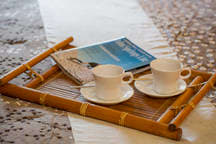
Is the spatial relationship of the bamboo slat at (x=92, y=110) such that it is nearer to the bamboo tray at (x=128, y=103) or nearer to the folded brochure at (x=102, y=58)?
the bamboo tray at (x=128, y=103)

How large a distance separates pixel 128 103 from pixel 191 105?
0.16 m

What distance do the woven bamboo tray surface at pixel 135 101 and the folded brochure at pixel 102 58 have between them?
5 centimetres

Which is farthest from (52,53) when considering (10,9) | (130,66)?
(10,9)

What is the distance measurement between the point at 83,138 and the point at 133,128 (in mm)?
120

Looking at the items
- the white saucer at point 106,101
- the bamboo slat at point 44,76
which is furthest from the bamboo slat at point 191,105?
the bamboo slat at point 44,76

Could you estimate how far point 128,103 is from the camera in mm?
902

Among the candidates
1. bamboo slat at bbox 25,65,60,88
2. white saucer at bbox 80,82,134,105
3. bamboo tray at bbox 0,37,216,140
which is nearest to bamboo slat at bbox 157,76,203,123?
bamboo tray at bbox 0,37,216,140

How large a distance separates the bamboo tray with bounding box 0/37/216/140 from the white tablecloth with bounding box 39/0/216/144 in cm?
2

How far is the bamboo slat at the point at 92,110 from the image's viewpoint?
77cm

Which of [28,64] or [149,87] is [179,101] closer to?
[149,87]

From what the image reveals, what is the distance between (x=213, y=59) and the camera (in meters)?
1.23

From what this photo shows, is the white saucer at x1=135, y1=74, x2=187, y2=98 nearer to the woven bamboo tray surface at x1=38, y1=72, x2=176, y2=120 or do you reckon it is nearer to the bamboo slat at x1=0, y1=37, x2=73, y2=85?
the woven bamboo tray surface at x1=38, y1=72, x2=176, y2=120


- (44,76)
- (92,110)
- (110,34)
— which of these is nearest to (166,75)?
(92,110)

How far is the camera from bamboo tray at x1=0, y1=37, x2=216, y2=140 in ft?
2.59
